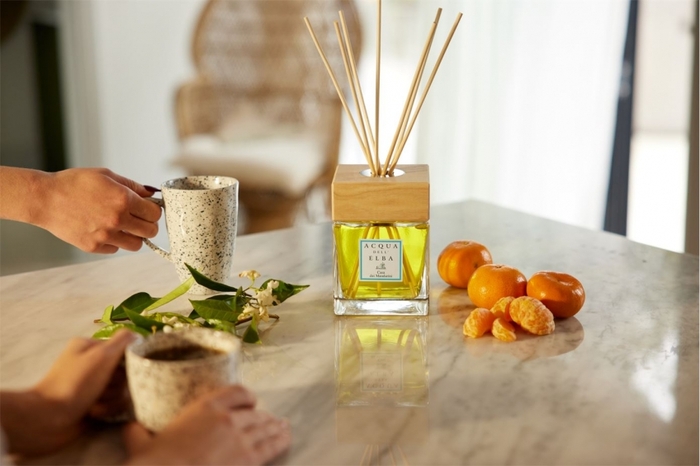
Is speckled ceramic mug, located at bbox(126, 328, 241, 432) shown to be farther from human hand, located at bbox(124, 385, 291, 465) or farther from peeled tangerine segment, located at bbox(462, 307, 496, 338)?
peeled tangerine segment, located at bbox(462, 307, 496, 338)

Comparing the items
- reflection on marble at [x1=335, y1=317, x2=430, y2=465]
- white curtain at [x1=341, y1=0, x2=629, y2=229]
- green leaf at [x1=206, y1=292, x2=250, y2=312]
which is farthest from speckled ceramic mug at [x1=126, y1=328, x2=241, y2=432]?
white curtain at [x1=341, y1=0, x2=629, y2=229]

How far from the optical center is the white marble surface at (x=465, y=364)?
71 centimetres

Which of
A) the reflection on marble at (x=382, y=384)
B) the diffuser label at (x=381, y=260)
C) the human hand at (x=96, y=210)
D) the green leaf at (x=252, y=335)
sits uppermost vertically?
the human hand at (x=96, y=210)

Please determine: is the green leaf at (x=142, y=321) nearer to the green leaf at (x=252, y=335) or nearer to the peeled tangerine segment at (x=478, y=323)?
the green leaf at (x=252, y=335)

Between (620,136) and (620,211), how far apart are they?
270 mm

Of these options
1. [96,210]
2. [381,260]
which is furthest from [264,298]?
[96,210]

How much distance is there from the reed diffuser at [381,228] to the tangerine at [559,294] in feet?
0.48

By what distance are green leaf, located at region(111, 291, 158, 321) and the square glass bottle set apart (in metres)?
0.24

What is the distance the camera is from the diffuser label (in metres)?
0.98

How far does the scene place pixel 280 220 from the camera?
293 centimetres

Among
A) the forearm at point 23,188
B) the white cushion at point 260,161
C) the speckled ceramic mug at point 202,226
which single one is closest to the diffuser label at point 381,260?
the speckled ceramic mug at point 202,226

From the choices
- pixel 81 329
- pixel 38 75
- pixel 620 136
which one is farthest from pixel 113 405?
pixel 38 75

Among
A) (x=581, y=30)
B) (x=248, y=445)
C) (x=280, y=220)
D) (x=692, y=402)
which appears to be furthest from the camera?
(x=280, y=220)

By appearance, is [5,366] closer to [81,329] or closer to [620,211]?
[81,329]
